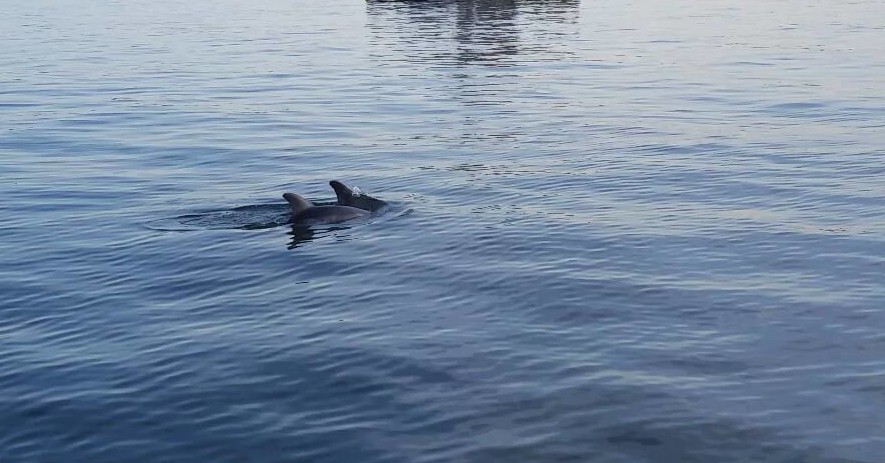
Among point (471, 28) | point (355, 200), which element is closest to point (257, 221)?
point (355, 200)

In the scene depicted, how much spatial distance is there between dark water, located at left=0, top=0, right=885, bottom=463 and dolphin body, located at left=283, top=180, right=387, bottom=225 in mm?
492

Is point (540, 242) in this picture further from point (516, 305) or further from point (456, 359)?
point (456, 359)

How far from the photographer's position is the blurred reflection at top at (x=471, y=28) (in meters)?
63.1

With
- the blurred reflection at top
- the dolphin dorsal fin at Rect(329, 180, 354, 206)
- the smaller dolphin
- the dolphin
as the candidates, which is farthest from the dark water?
the blurred reflection at top

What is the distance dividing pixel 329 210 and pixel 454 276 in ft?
16.1

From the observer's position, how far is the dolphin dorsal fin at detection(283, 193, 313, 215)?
24391 millimetres

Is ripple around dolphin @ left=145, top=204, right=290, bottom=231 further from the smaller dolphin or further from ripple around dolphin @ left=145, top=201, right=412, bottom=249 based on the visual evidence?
the smaller dolphin

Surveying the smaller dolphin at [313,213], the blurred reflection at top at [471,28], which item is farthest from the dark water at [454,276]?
the blurred reflection at top at [471,28]

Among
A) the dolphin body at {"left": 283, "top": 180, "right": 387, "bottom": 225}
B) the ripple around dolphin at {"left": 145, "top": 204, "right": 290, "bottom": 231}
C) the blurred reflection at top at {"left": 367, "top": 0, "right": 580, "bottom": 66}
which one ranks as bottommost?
the blurred reflection at top at {"left": 367, "top": 0, "right": 580, "bottom": 66}

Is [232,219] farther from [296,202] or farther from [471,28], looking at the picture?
[471,28]

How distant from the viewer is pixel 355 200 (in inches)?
1024

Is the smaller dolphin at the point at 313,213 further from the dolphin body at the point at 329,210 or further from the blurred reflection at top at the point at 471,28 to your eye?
the blurred reflection at top at the point at 471,28

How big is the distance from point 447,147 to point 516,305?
16359 mm

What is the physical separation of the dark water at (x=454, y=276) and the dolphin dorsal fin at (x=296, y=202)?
537mm
